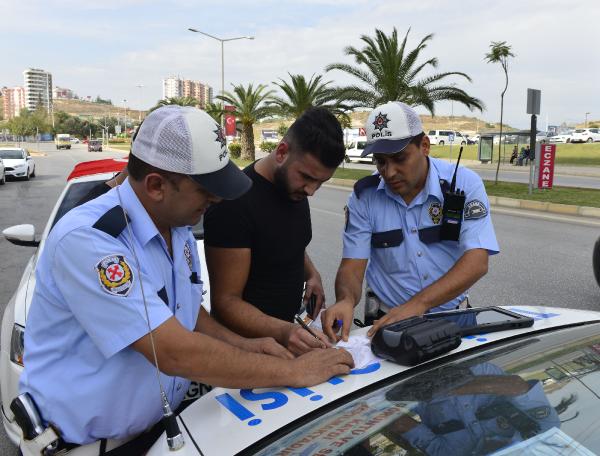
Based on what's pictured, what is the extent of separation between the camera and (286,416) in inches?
50.1

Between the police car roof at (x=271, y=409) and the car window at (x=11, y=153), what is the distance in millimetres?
22910

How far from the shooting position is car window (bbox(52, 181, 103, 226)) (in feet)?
13.0

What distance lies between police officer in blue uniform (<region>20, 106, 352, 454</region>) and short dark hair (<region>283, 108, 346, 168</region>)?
1.56ft

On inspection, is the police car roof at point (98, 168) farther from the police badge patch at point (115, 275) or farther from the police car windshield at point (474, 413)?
the police car windshield at point (474, 413)

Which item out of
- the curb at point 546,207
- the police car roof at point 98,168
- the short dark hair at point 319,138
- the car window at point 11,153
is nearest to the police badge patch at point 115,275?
the short dark hair at point 319,138

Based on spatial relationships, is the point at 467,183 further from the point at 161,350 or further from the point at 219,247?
the point at 161,350

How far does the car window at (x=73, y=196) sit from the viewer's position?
396cm

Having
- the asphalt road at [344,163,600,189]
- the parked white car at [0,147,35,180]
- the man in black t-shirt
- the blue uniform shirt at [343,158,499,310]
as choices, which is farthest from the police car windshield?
the parked white car at [0,147,35,180]

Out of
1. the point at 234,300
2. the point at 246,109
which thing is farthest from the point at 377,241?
the point at 246,109

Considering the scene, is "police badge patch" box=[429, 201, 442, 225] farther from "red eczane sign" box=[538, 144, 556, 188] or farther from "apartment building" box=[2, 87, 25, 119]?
"apartment building" box=[2, 87, 25, 119]

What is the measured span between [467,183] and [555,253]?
601 centimetres

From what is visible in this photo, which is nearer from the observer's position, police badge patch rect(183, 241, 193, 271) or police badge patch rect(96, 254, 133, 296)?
police badge patch rect(96, 254, 133, 296)

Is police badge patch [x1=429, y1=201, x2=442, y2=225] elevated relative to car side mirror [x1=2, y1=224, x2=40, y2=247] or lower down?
elevated

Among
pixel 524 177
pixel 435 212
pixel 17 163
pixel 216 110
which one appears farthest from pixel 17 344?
pixel 216 110
